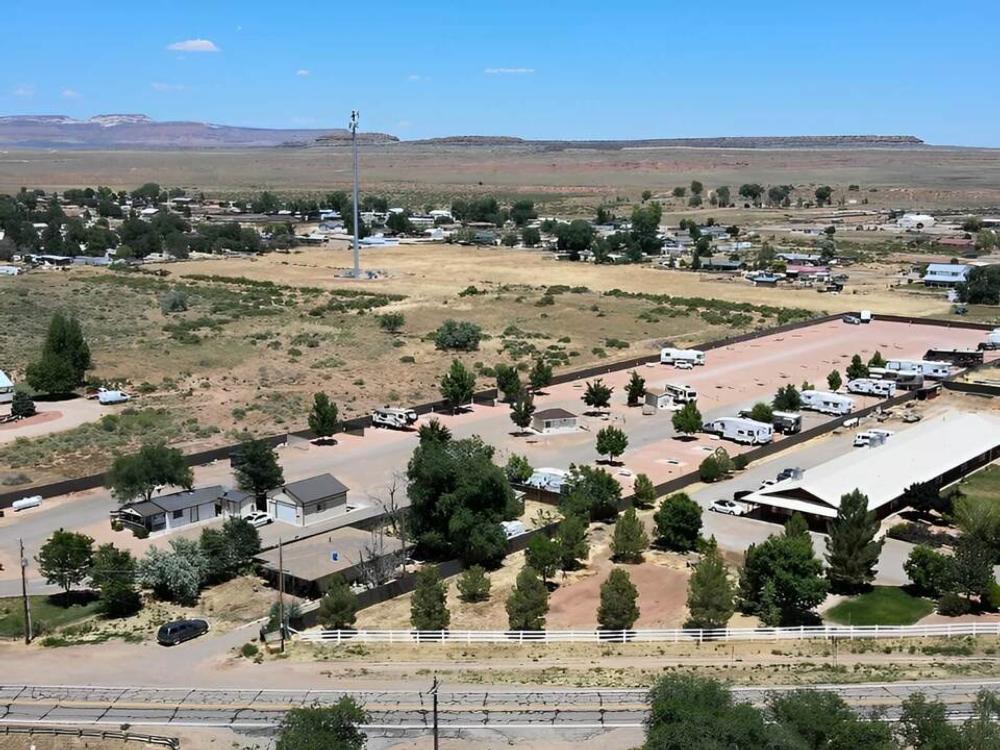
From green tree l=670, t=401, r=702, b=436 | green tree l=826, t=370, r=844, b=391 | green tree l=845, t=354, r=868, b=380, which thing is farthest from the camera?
green tree l=845, t=354, r=868, b=380

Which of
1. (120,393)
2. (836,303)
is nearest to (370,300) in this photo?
(120,393)

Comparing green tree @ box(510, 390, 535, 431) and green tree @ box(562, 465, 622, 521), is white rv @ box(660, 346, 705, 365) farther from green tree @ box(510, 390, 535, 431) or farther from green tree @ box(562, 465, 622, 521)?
green tree @ box(562, 465, 622, 521)

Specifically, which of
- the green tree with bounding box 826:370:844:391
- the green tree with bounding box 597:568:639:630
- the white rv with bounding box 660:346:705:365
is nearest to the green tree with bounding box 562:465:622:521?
the green tree with bounding box 597:568:639:630

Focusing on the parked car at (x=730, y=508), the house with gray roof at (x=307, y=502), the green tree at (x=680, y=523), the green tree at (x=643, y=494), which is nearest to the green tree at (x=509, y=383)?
the green tree at (x=643, y=494)

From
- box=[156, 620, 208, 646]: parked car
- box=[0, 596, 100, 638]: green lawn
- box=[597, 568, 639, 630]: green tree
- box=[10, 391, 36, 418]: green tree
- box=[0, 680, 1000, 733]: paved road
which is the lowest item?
box=[0, 596, 100, 638]: green lawn

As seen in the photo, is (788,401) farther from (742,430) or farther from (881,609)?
(881,609)

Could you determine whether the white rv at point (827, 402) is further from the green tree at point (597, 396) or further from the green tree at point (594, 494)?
the green tree at point (594, 494)

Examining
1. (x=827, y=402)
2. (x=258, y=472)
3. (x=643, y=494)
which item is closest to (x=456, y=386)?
(x=643, y=494)
